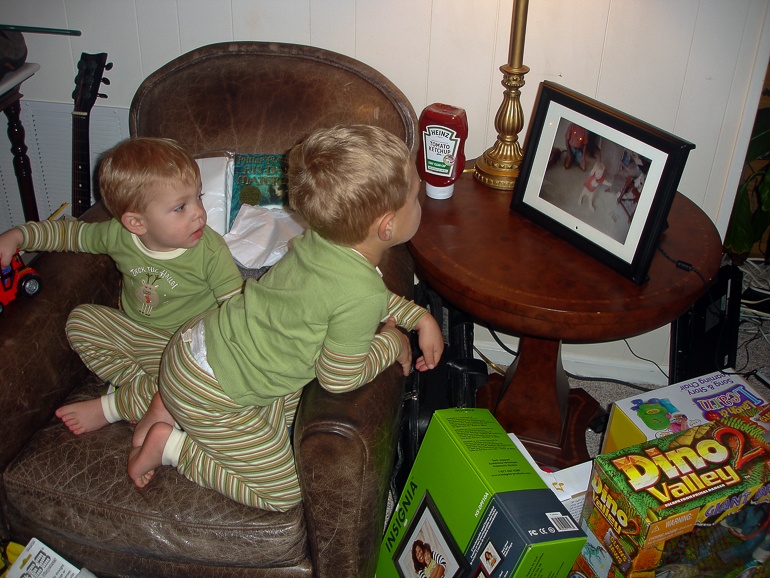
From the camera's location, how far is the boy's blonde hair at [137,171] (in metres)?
1.07

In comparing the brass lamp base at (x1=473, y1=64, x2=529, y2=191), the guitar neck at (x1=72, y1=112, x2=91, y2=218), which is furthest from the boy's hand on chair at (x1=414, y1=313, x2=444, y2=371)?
the guitar neck at (x1=72, y1=112, x2=91, y2=218)

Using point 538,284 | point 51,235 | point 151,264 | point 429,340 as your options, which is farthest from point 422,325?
point 51,235

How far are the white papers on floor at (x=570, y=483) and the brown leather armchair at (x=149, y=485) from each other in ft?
1.13

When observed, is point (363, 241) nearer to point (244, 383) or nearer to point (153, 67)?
point (244, 383)

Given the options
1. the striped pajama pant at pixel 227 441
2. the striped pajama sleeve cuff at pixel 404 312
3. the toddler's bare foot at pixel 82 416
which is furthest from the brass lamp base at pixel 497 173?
the toddler's bare foot at pixel 82 416

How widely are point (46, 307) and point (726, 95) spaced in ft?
5.24

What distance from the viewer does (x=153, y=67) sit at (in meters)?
1.68

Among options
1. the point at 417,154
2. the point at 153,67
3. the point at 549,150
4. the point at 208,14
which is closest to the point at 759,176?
the point at 549,150

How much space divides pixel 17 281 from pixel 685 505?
4.11 ft

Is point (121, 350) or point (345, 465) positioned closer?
point (345, 465)

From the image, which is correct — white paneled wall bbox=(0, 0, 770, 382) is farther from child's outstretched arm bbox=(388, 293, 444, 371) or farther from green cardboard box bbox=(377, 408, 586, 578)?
green cardboard box bbox=(377, 408, 586, 578)

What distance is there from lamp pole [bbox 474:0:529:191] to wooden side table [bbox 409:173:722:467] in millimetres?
35

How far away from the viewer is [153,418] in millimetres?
1108

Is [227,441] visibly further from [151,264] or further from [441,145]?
[441,145]
